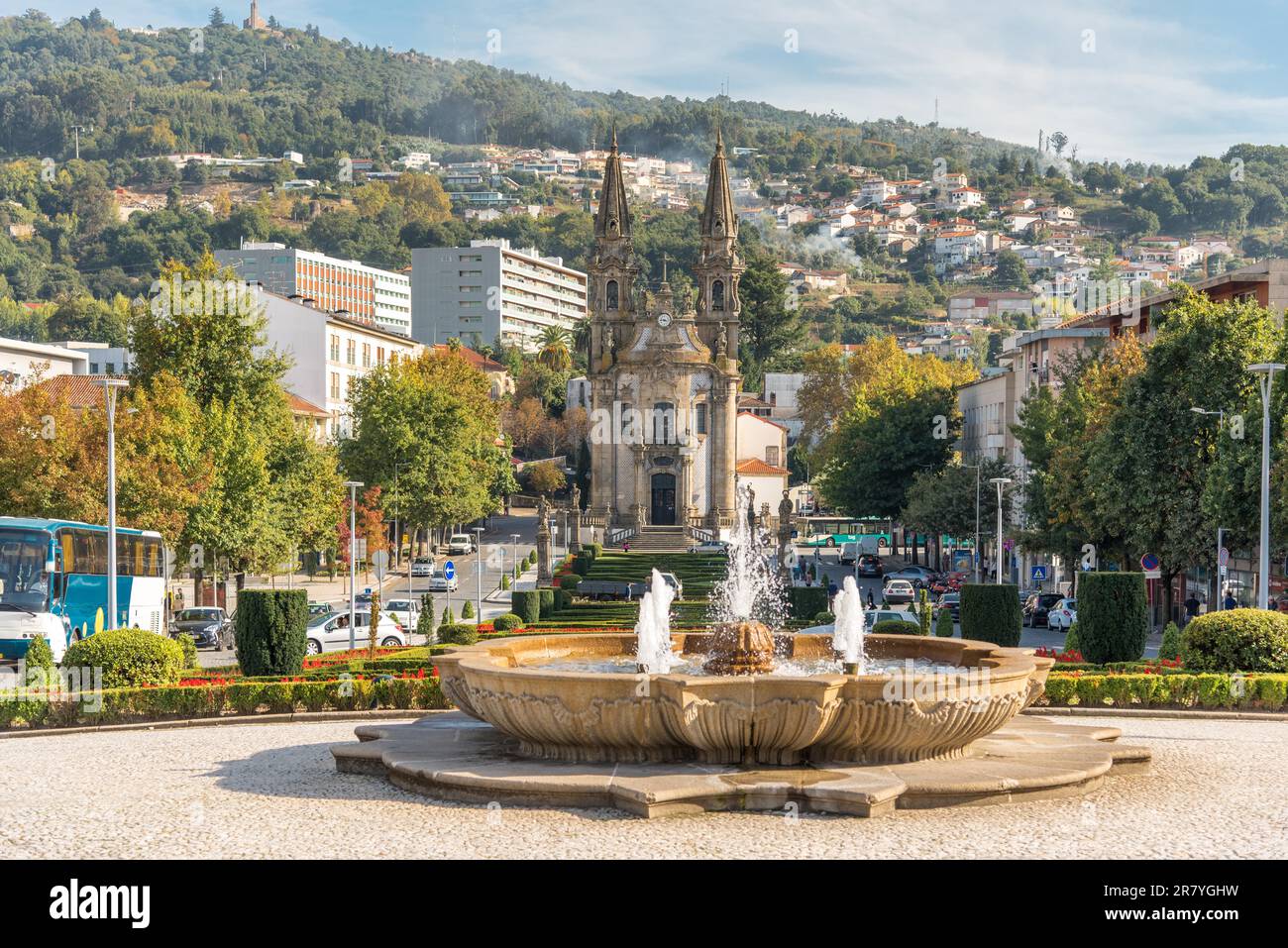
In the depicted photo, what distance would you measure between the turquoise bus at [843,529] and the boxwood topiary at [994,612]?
8340cm

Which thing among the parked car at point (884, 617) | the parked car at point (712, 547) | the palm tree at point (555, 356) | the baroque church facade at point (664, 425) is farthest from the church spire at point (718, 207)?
the parked car at point (884, 617)

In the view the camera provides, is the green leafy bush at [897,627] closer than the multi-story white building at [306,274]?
Yes

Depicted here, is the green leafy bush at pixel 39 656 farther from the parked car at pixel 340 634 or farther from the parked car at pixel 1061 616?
the parked car at pixel 1061 616

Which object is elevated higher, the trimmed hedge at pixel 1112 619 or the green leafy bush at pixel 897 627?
the trimmed hedge at pixel 1112 619

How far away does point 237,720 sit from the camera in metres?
26.0

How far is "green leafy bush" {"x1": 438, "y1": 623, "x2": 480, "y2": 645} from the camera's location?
3812 centimetres

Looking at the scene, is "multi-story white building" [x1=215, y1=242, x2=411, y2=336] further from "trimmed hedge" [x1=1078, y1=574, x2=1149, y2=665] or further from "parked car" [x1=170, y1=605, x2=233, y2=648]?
"trimmed hedge" [x1=1078, y1=574, x2=1149, y2=665]

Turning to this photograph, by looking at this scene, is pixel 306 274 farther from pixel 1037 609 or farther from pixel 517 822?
pixel 517 822

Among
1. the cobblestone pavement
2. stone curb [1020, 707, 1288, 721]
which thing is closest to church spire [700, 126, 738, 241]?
stone curb [1020, 707, 1288, 721]

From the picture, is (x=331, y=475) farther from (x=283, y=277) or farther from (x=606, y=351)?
(x=283, y=277)

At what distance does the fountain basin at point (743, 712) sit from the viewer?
58.6 ft

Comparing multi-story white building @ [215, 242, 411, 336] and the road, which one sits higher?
multi-story white building @ [215, 242, 411, 336]

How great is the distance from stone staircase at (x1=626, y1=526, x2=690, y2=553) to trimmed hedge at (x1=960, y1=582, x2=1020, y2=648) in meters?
60.9

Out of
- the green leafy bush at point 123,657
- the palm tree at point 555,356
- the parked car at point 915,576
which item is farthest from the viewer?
the palm tree at point 555,356
